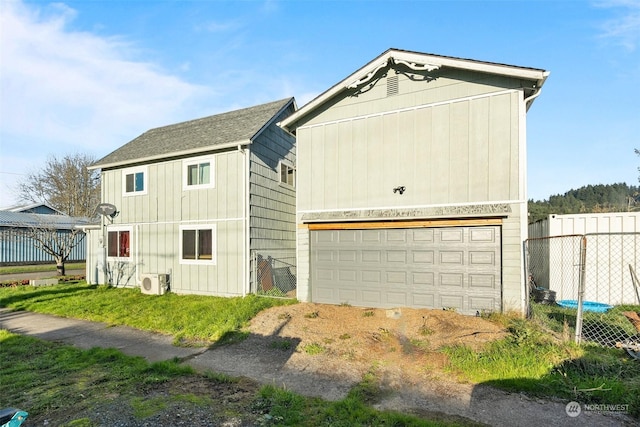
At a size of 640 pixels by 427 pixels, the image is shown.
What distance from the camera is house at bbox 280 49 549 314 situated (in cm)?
748

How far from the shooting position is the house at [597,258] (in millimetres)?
8156

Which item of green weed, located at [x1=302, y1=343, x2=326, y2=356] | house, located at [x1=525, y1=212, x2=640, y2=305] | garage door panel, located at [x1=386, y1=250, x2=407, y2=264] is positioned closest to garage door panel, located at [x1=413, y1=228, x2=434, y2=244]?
→ garage door panel, located at [x1=386, y1=250, x2=407, y2=264]

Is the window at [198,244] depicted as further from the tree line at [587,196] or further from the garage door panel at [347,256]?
the tree line at [587,196]

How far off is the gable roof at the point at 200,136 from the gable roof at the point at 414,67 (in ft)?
7.06

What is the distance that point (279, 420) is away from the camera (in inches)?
144

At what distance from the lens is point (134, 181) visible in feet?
43.3

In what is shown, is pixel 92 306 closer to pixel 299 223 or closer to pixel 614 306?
pixel 299 223

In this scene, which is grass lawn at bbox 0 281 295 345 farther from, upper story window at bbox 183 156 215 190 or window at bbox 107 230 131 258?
upper story window at bbox 183 156 215 190

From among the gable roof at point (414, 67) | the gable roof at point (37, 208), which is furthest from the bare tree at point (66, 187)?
the gable roof at point (414, 67)

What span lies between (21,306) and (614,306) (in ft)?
57.1

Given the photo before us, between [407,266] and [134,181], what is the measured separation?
11.3 m

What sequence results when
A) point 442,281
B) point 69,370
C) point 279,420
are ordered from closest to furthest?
point 279,420 → point 69,370 → point 442,281

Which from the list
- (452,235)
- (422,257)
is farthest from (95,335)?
(452,235)

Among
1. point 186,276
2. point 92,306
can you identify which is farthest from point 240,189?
point 92,306
